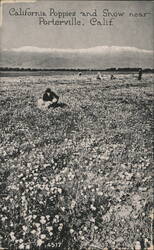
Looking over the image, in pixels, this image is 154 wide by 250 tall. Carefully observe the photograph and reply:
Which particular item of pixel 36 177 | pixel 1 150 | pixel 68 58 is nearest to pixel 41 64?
pixel 68 58

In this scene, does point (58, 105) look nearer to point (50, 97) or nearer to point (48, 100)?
point (50, 97)

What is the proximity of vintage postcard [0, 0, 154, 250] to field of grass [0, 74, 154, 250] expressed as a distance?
1.1 inches

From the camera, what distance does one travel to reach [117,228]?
798 centimetres

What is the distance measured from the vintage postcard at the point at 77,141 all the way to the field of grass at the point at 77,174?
0.09 ft

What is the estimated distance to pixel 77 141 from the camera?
1100 centimetres

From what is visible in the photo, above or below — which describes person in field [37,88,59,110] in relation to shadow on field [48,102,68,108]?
above

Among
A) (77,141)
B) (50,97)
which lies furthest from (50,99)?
(77,141)

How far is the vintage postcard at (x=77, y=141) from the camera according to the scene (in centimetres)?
802

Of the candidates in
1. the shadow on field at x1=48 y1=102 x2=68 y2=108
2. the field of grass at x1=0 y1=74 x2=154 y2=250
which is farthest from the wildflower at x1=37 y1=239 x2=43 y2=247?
the shadow on field at x1=48 y1=102 x2=68 y2=108

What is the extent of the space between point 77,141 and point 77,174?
170 cm

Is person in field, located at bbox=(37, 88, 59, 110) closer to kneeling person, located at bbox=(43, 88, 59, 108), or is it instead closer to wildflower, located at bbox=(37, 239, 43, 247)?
kneeling person, located at bbox=(43, 88, 59, 108)

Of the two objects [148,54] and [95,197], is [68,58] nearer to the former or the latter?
[148,54]

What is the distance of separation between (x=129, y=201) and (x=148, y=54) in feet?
15.3

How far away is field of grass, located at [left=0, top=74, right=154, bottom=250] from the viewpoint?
7887 millimetres
